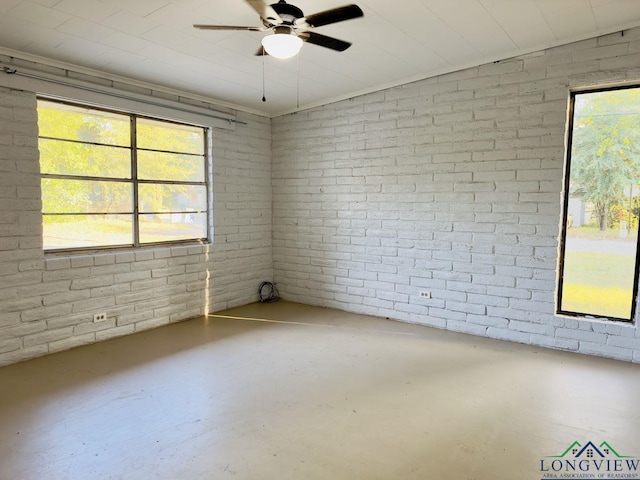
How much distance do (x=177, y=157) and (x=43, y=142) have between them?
4.58 feet

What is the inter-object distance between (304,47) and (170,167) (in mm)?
2155

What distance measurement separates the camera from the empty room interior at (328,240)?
2418mm

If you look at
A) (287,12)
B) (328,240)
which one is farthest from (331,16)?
(328,240)

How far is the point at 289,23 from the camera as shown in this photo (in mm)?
2473

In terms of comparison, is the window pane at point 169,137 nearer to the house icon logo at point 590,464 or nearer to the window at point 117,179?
the window at point 117,179

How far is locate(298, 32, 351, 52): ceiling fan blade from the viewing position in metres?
2.60

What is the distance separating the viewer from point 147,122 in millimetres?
4414

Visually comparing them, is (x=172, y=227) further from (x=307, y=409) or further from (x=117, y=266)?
(x=307, y=409)

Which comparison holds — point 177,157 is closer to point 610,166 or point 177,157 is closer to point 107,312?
point 107,312

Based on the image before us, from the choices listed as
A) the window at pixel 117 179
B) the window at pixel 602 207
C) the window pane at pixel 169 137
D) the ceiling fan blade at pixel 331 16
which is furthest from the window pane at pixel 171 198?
the window at pixel 602 207

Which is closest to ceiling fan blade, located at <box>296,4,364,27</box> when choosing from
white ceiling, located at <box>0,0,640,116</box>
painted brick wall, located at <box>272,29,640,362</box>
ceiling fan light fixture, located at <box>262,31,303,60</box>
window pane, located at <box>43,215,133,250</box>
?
ceiling fan light fixture, located at <box>262,31,303,60</box>

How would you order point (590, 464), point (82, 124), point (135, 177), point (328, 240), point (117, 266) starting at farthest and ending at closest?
point (328, 240) → point (135, 177) → point (117, 266) → point (82, 124) → point (590, 464)

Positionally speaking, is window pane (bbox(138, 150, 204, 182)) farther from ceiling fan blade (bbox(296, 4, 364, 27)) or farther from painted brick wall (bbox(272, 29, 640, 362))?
ceiling fan blade (bbox(296, 4, 364, 27))

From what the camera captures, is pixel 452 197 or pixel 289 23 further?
pixel 452 197
